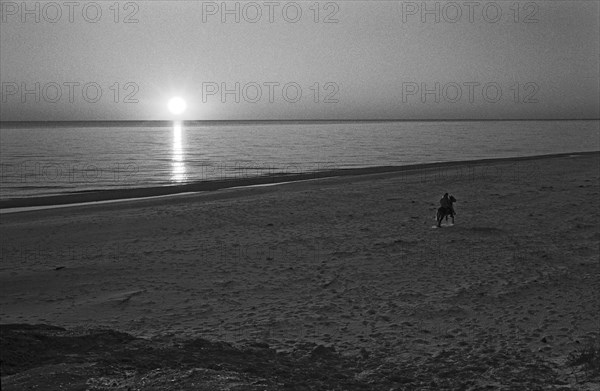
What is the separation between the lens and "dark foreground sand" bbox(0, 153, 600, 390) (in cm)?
530

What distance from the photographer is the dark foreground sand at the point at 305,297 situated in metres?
5.30

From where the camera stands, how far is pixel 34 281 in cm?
894

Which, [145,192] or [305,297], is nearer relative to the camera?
[305,297]

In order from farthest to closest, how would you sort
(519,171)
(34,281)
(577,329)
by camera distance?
1. (519,171)
2. (34,281)
3. (577,329)

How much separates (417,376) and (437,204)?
39.4 feet

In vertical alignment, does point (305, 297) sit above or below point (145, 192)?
below

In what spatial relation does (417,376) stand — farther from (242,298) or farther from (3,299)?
(3,299)

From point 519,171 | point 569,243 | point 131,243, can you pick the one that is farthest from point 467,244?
point 519,171

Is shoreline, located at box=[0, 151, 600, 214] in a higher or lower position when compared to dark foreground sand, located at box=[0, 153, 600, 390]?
higher

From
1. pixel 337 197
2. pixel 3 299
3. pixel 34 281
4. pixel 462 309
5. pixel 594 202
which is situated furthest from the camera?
pixel 337 197

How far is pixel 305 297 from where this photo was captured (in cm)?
791

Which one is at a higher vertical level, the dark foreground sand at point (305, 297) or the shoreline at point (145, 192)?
the shoreline at point (145, 192)

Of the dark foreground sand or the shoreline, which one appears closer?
the dark foreground sand

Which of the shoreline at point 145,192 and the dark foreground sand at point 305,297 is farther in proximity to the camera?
the shoreline at point 145,192
